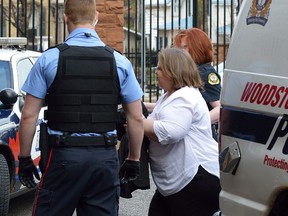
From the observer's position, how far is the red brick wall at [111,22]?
11.1 metres

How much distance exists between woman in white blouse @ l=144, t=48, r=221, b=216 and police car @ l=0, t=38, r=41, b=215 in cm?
206

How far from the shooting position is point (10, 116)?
22.1ft

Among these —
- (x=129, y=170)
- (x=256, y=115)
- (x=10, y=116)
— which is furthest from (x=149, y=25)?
(x=256, y=115)

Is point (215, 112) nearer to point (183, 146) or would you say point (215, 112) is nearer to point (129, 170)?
point (183, 146)

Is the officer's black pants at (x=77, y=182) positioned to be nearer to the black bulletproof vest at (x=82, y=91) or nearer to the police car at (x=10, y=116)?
the black bulletproof vest at (x=82, y=91)

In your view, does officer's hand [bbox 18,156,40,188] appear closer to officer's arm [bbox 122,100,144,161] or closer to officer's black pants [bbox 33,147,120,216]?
officer's black pants [bbox 33,147,120,216]

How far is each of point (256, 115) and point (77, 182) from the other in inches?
44.5

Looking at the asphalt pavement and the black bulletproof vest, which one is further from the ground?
the black bulletproof vest

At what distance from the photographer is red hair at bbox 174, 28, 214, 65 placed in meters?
5.43

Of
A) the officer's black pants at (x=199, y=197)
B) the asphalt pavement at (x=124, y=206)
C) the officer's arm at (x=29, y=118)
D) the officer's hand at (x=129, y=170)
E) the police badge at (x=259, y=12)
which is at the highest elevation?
the police badge at (x=259, y=12)

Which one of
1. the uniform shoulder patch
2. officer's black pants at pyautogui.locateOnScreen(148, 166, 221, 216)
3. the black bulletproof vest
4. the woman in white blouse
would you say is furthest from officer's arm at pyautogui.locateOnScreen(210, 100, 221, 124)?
the black bulletproof vest

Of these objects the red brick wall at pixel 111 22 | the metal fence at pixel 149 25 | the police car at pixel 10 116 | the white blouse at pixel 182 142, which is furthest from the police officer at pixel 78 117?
the red brick wall at pixel 111 22

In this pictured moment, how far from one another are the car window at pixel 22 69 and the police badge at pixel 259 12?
150 inches

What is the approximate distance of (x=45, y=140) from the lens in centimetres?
413
